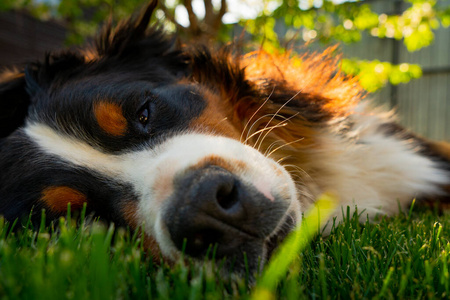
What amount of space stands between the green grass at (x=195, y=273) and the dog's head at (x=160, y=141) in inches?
6.2

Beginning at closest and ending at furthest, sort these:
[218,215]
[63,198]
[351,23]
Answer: [218,215] < [63,198] < [351,23]

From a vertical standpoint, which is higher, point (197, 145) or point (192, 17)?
point (192, 17)

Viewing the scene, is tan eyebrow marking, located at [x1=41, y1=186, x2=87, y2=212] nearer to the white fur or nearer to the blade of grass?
the blade of grass

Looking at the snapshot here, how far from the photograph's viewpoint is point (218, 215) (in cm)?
142

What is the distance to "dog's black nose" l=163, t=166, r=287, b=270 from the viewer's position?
1431mm

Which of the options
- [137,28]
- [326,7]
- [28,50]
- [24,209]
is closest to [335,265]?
[24,209]

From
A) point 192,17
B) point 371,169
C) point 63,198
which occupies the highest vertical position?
point 192,17

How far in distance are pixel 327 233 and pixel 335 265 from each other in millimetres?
542

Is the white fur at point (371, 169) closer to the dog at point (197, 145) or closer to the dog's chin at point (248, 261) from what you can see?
the dog at point (197, 145)

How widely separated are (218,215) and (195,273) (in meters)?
0.22

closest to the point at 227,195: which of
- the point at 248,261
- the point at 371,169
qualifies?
the point at 248,261

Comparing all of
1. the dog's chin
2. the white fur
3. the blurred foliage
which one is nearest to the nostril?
the dog's chin

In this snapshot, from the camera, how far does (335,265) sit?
157cm

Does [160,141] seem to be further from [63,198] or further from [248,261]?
[248,261]
